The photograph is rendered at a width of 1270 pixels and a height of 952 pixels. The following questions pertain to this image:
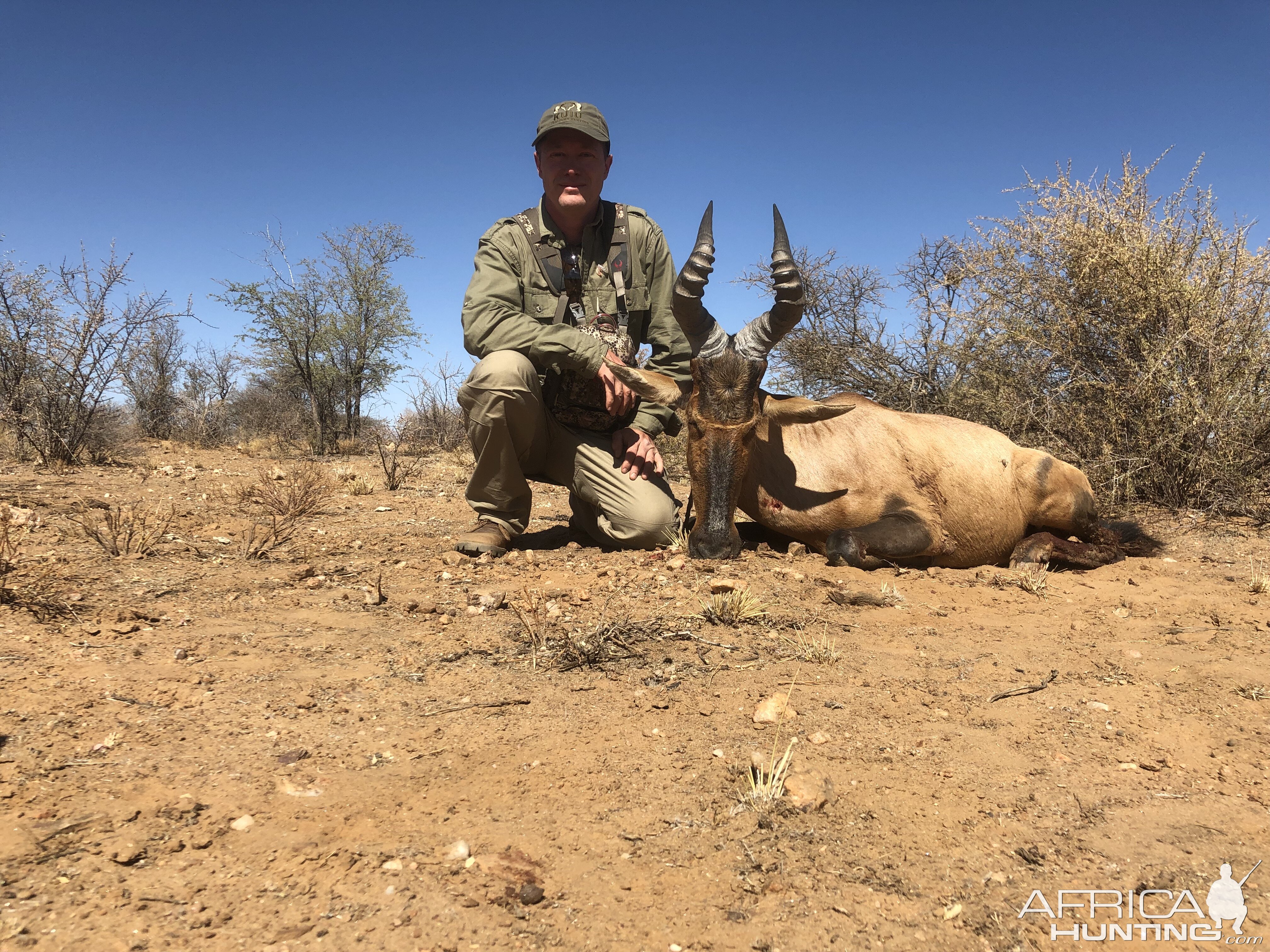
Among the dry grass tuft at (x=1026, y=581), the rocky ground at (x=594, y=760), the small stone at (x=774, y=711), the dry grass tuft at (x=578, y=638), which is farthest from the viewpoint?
the dry grass tuft at (x=1026, y=581)

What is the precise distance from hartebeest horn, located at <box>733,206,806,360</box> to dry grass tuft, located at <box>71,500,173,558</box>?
3.61 m

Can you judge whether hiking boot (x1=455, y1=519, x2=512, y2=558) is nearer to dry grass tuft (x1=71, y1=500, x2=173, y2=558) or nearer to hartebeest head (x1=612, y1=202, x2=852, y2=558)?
hartebeest head (x1=612, y1=202, x2=852, y2=558)

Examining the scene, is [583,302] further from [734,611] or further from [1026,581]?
[1026,581]

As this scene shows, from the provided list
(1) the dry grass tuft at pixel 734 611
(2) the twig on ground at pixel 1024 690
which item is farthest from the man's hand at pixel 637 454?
(2) the twig on ground at pixel 1024 690

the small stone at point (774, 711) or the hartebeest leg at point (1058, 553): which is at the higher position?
the hartebeest leg at point (1058, 553)

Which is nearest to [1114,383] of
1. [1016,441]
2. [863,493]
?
[1016,441]

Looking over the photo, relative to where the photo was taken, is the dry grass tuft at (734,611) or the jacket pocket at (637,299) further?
the jacket pocket at (637,299)

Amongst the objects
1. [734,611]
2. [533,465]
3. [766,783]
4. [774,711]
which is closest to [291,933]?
[766,783]

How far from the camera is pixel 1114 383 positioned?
6.80 meters

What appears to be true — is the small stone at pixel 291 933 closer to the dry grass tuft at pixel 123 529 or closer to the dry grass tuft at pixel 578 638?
the dry grass tuft at pixel 578 638

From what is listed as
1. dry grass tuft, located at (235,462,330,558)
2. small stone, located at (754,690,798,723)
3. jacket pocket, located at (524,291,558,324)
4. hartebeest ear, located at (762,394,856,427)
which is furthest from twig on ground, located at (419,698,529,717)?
jacket pocket, located at (524,291,558,324)

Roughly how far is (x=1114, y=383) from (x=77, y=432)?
11036 millimetres

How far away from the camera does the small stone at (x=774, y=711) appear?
7.89 feet

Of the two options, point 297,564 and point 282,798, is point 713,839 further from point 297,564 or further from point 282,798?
point 297,564
